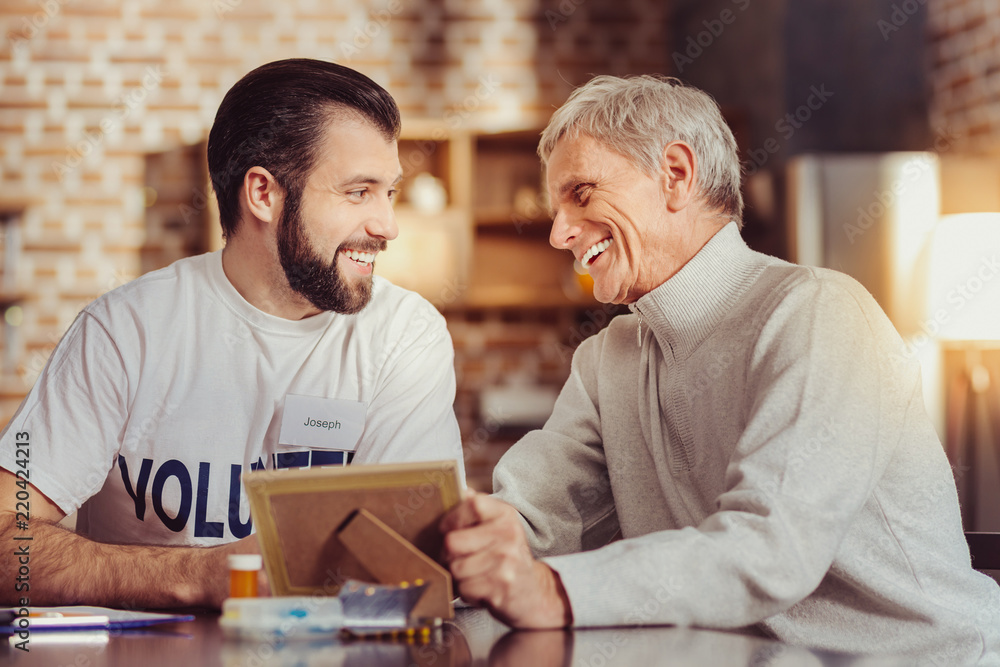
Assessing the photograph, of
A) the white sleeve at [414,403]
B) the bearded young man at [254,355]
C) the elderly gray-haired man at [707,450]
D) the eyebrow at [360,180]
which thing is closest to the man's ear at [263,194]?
the bearded young man at [254,355]

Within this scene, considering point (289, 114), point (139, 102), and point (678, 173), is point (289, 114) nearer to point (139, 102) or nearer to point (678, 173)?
point (678, 173)

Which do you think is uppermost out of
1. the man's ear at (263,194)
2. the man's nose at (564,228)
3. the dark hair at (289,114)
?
the dark hair at (289,114)

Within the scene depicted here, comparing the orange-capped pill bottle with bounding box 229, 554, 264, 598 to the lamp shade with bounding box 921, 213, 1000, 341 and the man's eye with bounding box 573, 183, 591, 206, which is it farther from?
the lamp shade with bounding box 921, 213, 1000, 341

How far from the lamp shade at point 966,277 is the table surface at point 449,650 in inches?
89.6

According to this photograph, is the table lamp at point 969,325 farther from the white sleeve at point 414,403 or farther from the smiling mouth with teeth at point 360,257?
the smiling mouth with teeth at point 360,257

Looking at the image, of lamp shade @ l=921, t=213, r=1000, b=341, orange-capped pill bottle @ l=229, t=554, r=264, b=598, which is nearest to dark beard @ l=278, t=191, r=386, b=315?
orange-capped pill bottle @ l=229, t=554, r=264, b=598

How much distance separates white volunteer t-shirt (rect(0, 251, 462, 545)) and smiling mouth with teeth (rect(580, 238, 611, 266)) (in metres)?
0.38

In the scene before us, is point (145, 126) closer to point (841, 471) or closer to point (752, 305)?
point (752, 305)

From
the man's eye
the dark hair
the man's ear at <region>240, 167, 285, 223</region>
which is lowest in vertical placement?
the man's eye

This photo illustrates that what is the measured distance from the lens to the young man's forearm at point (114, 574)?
1.33m

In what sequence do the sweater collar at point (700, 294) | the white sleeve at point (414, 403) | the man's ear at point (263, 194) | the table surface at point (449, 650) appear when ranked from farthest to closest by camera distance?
1. the man's ear at point (263, 194)
2. the white sleeve at point (414, 403)
3. the sweater collar at point (700, 294)
4. the table surface at point (449, 650)

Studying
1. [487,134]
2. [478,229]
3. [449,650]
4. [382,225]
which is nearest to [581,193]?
[382,225]

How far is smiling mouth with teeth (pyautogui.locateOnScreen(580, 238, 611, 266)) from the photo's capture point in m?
1.65

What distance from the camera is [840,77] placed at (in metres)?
4.13
